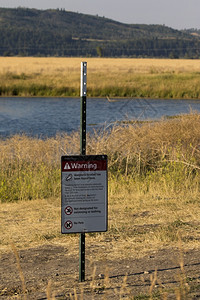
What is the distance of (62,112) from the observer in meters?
31.9

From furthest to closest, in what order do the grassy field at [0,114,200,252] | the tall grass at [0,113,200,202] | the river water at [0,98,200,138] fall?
the river water at [0,98,200,138] < the tall grass at [0,113,200,202] < the grassy field at [0,114,200,252]

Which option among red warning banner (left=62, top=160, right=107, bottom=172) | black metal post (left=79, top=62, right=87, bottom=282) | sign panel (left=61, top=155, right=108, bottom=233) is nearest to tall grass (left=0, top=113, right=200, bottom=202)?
black metal post (left=79, top=62, right=87, bottom=282)

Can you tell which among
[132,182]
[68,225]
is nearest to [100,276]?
[68,225]

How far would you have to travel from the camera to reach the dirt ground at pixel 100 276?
16.0 feet

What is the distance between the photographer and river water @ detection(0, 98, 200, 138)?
24609 mm

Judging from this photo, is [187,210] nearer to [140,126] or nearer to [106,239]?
[106,239]

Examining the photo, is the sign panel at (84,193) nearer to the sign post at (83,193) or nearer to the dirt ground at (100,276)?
the sign post at (83,193)

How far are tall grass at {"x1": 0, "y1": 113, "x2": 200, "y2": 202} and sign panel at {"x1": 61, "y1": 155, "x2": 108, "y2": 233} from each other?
210 inches

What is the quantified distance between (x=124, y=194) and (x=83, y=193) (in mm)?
4710

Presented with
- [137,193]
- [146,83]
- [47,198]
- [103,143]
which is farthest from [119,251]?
[146,83]

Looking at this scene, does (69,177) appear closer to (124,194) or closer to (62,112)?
(124,194)

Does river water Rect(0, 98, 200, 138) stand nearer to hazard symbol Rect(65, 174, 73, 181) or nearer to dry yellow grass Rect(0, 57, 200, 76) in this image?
hazard symbol Rect(65, 174, 73, 181)

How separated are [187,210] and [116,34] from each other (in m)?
189

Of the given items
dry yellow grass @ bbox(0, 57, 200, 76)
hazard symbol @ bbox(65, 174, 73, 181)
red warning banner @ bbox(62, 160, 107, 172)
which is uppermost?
dry yellow grass @ bbox(0, 57, 200, 76)
